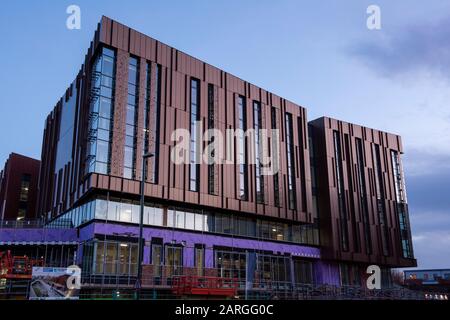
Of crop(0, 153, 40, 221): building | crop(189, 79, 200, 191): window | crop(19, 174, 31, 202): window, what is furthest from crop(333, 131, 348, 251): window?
crop(19, 174, 31, 202): window

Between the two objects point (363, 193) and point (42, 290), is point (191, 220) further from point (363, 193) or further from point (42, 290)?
point (363, 193)

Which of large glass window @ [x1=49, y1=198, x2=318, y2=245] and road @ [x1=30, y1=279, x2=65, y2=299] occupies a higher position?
large glass window @ [x1=49, y1=198, x2=318, y2=245]

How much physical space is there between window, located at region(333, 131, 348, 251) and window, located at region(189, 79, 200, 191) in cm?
2575

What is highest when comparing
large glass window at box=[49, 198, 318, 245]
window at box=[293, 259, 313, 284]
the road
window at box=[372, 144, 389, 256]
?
window at box=[372, 144, 389, 256]

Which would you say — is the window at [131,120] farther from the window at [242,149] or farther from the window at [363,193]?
the window at [363,193]

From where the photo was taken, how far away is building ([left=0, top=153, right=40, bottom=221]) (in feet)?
253

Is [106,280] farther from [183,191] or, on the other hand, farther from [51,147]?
[51,147]

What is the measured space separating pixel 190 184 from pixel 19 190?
44877 millimetres

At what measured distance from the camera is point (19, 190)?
261 ft

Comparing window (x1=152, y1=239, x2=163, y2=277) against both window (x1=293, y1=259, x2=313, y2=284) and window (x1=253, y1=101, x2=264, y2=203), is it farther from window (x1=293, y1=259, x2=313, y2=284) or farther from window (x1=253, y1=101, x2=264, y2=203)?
window (x1=293, y1=259, x2=313, y2=284)

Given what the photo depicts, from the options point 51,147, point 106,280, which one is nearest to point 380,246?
point 106,280

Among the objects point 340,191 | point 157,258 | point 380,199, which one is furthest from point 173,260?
point 380,199

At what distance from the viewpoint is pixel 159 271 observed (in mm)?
44031

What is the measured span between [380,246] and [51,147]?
161 feet
